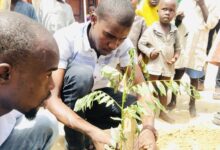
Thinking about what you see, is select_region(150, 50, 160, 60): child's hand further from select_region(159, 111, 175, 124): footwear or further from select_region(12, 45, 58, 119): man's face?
select_region(12, 45, 58, 119): man's face

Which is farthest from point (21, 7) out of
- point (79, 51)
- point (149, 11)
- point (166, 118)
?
point (166, 118)

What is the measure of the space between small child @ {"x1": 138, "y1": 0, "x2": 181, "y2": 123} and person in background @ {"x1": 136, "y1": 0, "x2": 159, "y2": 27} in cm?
39

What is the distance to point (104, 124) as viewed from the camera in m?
2.80

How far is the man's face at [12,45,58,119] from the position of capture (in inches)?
63.1

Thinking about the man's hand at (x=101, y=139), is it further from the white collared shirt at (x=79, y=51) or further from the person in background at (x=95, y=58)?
the white collared shirt at (x=79, y=51)

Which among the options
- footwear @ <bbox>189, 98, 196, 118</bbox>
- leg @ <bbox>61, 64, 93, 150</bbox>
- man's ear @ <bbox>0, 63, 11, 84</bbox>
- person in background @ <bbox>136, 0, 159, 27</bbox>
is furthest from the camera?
person in background @ <bbox>136, 0, 159, 27</bbox>

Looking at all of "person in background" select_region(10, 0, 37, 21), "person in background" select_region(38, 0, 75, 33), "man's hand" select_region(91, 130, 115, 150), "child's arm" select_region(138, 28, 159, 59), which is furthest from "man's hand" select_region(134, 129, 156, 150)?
"person in background" select_region(38, 0, 75, 33)

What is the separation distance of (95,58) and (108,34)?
1.09ft

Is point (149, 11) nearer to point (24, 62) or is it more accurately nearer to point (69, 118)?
point (69, 118)

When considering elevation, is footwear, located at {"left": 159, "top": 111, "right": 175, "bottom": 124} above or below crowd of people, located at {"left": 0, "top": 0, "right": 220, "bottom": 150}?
below

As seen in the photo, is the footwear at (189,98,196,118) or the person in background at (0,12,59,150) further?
the footwear at (189,98,196,118)

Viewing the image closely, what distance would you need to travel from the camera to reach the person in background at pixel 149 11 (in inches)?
180

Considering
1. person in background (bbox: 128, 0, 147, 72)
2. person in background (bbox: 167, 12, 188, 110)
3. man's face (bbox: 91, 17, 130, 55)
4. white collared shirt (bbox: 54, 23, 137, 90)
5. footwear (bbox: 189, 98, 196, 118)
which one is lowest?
footwear (bbox: 189, 98, 196, 118)

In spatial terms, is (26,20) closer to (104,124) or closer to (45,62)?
(45,62)
